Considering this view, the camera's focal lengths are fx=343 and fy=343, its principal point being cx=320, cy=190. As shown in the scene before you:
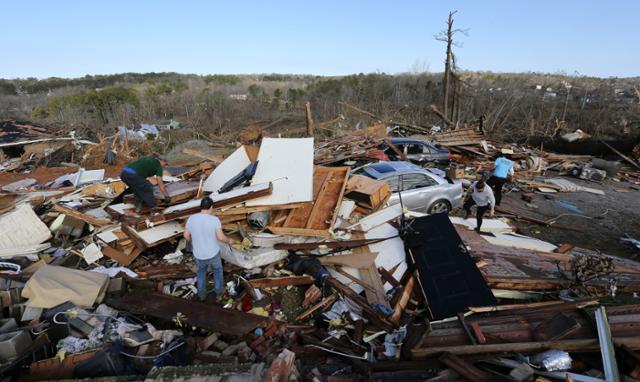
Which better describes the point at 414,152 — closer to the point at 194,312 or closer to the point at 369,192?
the point at 369,192

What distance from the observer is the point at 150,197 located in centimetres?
728

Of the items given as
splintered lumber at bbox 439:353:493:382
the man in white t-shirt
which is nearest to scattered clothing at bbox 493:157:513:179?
splintered lumber at bbox 439:353:493:382

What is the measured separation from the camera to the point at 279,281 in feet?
19.2

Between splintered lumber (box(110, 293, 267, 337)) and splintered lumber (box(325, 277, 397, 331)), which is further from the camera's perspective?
splintered lumber (box(325, 277, 397, 331))

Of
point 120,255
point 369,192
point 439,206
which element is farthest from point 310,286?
point 439,206

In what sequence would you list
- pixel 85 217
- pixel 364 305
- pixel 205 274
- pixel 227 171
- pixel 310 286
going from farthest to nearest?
pixel 227 171, pixel 85 217, pixel 310 286, pixel 205 274, pixel 364 305

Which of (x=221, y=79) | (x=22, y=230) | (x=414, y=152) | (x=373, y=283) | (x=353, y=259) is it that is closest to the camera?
(x=373, y=283)

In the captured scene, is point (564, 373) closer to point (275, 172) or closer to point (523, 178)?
point (275, 172)

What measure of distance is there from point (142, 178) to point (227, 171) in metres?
2.07

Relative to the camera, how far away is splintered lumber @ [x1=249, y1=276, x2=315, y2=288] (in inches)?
230

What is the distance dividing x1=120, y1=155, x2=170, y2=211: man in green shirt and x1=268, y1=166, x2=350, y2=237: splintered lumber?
2.78 metres

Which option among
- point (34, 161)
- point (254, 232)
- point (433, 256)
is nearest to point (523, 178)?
point (433, 256)

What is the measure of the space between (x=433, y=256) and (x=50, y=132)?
2191 centimetres

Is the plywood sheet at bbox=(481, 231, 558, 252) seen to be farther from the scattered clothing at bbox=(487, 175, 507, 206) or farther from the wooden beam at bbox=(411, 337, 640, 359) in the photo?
the wooden beam at bbox=(411, 337, 640, 359)
